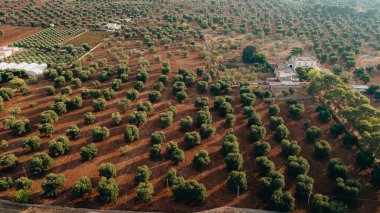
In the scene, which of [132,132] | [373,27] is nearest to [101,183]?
[132,132]

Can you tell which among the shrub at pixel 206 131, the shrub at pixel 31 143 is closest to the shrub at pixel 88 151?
the shrub at pixel 31 143

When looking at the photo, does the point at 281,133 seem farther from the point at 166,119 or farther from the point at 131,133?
the point at 131,133

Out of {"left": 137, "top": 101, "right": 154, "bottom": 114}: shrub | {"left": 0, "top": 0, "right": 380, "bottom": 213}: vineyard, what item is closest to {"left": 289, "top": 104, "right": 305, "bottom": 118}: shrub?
{"left": 0, "top": 0, "right": 380, "bottom": 213}: vineyard

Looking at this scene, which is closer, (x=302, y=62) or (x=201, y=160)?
(x=201, y=160)

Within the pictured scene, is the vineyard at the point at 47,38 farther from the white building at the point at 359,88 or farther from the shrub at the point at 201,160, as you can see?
the white building at the point at 359,88

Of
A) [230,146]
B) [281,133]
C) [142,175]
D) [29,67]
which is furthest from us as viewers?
→ [29,67]

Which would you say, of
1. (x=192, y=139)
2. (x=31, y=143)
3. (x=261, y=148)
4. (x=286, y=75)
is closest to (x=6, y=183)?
(x=31, y=143)
